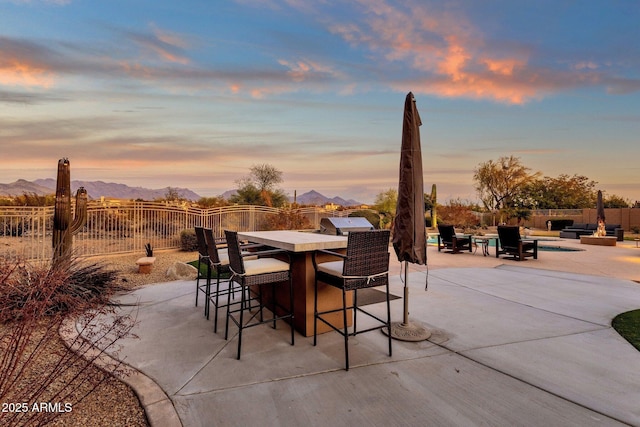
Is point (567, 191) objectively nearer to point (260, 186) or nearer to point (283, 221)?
point (260, 186)

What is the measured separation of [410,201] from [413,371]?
1502 mm

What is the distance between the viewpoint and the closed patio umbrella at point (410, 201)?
300cm

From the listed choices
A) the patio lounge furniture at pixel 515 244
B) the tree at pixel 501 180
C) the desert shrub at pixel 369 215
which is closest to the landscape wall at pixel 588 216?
the tree at pixel 501 180

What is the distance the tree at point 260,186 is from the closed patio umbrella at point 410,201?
17.4 metres

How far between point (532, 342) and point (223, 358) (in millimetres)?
3008

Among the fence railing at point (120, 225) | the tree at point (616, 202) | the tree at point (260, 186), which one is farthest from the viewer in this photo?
the tree at point (616, 202)

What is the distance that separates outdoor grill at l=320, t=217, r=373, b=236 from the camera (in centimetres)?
580

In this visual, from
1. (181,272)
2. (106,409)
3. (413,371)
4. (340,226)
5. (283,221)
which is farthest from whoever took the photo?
(283,221)

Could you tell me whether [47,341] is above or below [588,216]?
below

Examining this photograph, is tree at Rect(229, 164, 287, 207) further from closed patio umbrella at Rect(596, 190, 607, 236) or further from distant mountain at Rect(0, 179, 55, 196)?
closed patio umbrella at Rect(596, 190, 607, 236)

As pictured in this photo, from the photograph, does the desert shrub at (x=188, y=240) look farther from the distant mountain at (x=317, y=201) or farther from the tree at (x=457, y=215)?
the tree at (x=457, y=215)

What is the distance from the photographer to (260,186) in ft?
76.4

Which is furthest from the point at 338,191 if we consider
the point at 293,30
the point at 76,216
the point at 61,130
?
the point at 76,216

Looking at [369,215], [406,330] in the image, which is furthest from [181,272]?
[369,215]
